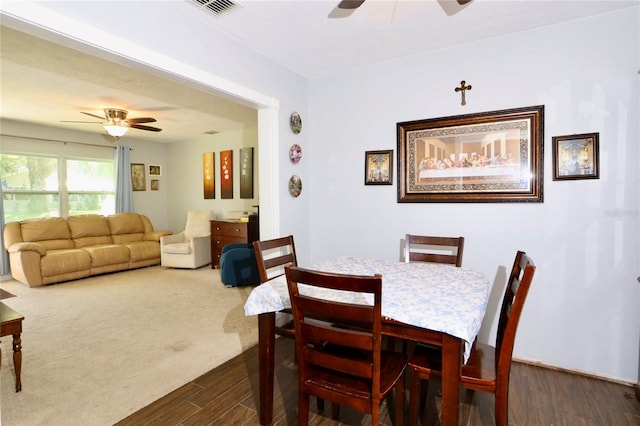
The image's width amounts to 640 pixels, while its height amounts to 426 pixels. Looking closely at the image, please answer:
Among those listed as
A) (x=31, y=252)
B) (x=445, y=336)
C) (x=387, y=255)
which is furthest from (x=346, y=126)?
(x=31, y=252)

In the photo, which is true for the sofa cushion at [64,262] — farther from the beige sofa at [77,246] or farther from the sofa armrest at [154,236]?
the sofa armrest at [154,236]

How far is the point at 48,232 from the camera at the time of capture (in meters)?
5.11

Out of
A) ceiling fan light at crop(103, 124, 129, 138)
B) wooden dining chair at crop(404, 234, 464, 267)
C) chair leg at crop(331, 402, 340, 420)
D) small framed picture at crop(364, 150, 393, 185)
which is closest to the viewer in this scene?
chair leg at crop(331, 402, 340, 420)

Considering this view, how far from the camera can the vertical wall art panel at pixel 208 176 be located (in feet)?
21.1

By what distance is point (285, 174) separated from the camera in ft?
10.0

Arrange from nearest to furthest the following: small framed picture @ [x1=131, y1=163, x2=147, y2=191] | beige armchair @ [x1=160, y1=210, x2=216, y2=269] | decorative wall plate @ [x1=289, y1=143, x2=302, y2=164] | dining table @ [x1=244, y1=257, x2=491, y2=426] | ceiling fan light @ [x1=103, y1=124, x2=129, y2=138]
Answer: dining table @ [x1=244, y1=257, x2=491, y2=426] → decorative wall plate @ [x1=289, y1=143, x2=302, y2=164] → ceiling fan light @ [x1=103, y1=124, x2=129, y2=138] → beige armchair @ [x1=160, y1=210, x2=216, y2=269] → small framed picture @ [x1=131, y1=163, x2=147, y2=191]

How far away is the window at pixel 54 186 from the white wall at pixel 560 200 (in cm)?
587

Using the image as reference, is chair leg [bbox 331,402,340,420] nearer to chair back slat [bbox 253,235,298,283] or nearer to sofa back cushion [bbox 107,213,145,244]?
chair back slat [bbox 253,235,298,283]

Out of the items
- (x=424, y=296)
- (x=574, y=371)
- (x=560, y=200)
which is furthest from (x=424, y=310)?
(x=574, y=371)

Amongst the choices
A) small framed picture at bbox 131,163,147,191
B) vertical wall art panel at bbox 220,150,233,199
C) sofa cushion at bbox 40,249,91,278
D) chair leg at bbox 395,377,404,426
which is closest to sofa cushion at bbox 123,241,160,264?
sofa cushion at bbox 40,249,91,278

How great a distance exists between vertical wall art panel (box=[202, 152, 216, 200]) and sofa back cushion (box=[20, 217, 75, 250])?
2356 millimetres

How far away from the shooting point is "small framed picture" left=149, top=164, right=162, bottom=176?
7000 mm

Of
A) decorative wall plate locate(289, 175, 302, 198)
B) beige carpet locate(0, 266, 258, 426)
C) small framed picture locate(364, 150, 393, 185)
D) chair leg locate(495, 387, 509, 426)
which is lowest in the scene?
beige carpet locate(0, 266, 258, 426)

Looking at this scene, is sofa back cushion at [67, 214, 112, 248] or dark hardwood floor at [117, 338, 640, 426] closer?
dark hardwood floor at [117, 338, 640, 426]
